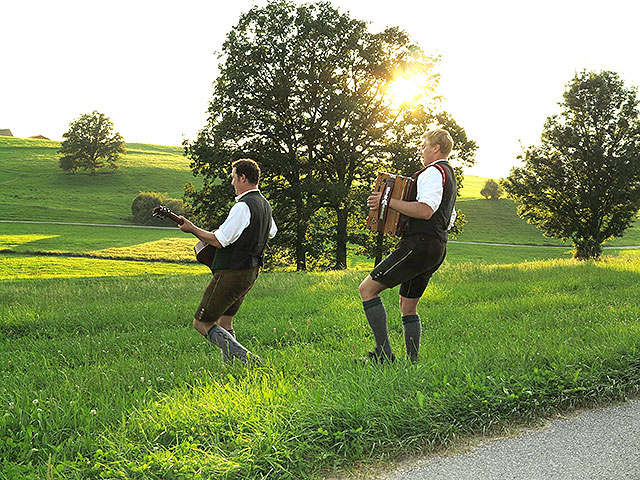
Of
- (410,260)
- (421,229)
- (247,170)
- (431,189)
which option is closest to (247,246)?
(247,170)

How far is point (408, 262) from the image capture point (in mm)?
5406

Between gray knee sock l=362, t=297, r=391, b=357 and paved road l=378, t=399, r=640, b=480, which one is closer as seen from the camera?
paved road l=378, t=399, r=640, b=480

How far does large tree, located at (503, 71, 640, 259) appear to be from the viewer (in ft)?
99.6

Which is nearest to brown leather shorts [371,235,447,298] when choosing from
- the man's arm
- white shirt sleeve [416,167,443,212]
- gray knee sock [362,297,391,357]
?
gray knee sock [362,297,391,357]

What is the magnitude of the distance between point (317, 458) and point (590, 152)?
105 ft

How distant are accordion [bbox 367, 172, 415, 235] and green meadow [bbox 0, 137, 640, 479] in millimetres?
1299

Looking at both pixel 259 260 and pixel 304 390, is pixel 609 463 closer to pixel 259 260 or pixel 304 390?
pixel 304 390

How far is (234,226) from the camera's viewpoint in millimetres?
5559

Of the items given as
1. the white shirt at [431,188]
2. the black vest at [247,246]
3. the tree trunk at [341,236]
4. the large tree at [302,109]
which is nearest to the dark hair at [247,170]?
the black vest at [247,246]

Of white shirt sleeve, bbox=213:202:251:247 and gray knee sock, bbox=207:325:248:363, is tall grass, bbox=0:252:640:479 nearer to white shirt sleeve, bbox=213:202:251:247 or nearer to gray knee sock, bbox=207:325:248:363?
gray knee sock, bbox=207:325:248:363

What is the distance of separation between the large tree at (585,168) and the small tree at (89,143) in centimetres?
7000

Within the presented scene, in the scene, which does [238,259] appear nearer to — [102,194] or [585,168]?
[585,168]

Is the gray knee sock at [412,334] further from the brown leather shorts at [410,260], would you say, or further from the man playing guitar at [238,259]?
the man playing guitar at [238,259]

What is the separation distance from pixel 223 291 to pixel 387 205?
6.20ft
